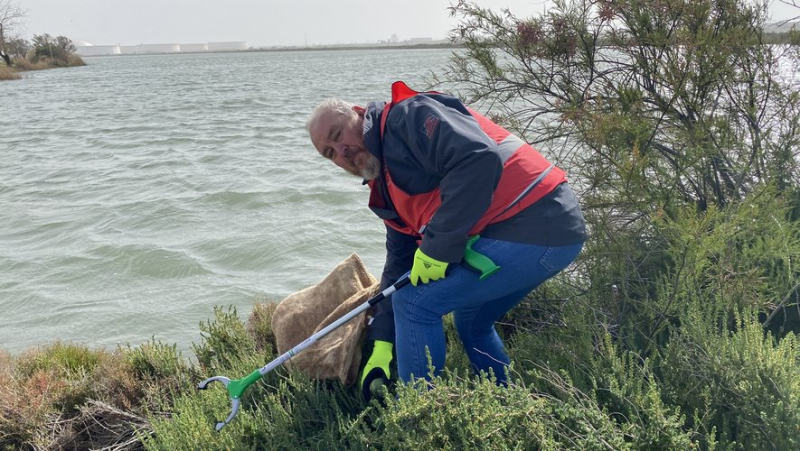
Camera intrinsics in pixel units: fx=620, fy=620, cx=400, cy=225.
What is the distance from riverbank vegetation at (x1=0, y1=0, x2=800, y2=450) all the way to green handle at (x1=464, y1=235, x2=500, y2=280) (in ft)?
1.44

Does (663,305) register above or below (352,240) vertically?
above

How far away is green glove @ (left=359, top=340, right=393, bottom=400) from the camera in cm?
324

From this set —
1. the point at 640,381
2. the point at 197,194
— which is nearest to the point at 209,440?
the point at 640,381

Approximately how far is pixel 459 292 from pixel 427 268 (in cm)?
18

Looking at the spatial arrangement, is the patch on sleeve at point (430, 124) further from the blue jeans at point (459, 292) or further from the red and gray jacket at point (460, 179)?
the blue jeans at point (459, 292)

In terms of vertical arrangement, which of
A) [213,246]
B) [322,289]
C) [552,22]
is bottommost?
[213,246]

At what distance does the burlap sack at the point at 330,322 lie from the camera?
3471mm

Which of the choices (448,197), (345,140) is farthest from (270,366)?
(448,197)

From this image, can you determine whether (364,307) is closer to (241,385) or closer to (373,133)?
(241,385)

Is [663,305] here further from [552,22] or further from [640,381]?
[552,22]

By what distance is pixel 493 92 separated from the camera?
4582mm

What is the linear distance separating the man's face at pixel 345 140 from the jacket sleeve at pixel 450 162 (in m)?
0.24

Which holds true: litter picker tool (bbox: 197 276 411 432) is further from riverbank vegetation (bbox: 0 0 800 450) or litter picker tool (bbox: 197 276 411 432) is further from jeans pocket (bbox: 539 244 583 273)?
jeans pocket (bbox: 539 244 583 273)

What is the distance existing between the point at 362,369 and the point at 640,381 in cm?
163
